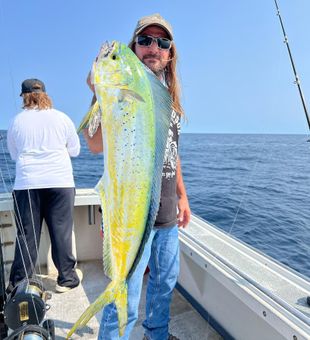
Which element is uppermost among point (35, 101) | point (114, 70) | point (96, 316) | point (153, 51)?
point (35, 101)

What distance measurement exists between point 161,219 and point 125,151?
80 cm

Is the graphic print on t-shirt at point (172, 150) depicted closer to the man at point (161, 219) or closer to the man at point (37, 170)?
the man at point (161, 219)

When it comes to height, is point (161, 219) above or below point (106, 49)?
below

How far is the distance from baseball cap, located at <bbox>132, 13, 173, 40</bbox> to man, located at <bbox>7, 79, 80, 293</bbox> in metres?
1.38

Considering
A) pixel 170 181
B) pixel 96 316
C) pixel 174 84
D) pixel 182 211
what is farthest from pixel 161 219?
pixel 96 316

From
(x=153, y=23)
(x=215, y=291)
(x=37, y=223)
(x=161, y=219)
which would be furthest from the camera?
(x=37, y=223)

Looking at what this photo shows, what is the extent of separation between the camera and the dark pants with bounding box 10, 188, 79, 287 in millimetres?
2658

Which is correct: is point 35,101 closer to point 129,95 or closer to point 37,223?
point 37,223

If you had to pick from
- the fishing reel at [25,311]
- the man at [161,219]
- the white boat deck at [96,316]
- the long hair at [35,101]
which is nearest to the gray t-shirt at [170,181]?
the man at [161,219]

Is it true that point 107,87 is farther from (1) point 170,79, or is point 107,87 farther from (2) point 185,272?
(2) point 185,272

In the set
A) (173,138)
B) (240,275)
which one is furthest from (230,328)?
(173,138)

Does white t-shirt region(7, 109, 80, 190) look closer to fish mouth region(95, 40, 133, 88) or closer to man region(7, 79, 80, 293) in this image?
man region(7, 79, 80, 293)

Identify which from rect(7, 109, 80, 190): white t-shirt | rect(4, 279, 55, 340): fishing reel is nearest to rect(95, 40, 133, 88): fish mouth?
rect(4, 279, 55, 340): fishing reel

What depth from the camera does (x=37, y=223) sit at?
2.75m
